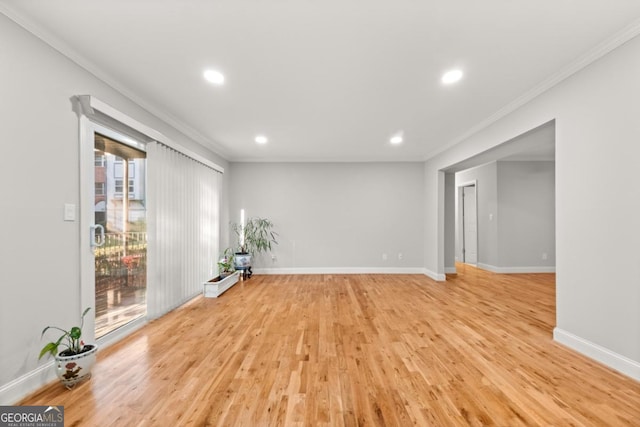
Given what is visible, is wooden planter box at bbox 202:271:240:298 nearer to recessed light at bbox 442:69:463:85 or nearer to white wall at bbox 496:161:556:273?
recessed light at bbox 442:69:463:85

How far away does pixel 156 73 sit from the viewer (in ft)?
8.45

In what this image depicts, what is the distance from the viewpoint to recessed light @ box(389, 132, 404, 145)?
4535mm

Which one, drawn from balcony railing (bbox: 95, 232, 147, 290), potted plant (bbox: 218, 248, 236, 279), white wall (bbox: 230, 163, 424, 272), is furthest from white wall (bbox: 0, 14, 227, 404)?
white wall (bbox: 230, 163, 424, 272)

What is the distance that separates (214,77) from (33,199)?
1738mm

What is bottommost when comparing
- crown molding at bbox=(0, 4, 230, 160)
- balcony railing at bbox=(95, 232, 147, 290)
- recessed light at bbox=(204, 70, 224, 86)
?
balcony railing at bbox=(95, 232, 147, 290)

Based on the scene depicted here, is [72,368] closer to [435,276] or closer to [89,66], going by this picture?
[89,66]

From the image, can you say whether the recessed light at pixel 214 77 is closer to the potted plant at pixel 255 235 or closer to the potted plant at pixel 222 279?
the potted plant at pixel 222 279

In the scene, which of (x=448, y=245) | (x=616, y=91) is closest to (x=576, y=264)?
(x=616, y=91)

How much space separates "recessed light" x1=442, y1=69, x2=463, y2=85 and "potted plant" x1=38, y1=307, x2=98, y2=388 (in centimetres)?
375

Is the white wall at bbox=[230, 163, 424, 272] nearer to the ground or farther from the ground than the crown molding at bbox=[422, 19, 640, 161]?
nearer to the ground

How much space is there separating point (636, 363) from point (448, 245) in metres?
4.49

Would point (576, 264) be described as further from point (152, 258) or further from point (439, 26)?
point (152, 258)

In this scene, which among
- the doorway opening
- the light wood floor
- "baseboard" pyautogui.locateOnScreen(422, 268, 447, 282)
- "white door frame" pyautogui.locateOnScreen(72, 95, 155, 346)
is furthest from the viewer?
the doorway opening

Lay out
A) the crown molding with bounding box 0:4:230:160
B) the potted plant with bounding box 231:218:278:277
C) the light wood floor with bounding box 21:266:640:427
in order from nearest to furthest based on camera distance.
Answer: the light wood floor with bounding box 21:266:640:427, the crown molding with bounding box 0:4:230:160, the potted plant with bounding box 231:218:278:277
